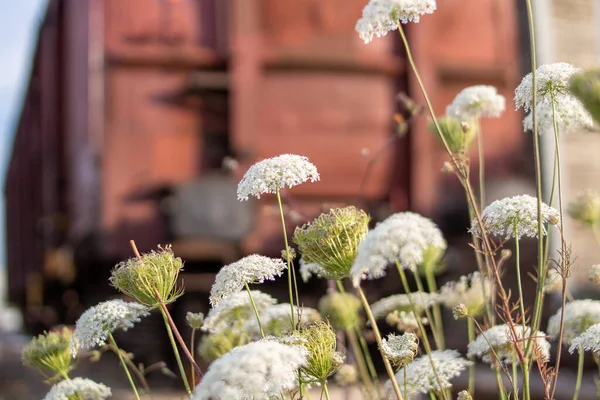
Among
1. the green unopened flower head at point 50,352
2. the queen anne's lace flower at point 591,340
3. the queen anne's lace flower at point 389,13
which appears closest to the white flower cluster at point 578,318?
the queen anne's lace flower at point 591,340

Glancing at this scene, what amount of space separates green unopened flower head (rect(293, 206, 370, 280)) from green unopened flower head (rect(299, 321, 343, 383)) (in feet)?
0.41

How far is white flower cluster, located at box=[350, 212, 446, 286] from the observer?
3.47 feet

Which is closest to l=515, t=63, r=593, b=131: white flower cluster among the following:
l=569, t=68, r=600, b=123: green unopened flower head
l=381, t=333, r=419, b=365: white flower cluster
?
l=569, t=68, r=600, b=123: green unopened flower head

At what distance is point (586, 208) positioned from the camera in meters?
1.80

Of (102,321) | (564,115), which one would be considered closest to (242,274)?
(102,321)

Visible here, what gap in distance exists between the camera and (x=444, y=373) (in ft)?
4.50

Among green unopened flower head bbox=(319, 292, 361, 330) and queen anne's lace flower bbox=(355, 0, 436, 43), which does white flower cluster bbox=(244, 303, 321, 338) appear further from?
queen anne's lace flower bbox=(355, 0, 436, 43)

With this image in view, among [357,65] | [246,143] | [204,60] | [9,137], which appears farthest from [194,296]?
[9,137]

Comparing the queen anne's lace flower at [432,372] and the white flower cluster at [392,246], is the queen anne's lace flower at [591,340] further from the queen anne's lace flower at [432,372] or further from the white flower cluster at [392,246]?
the white flower cluster at [392,246]

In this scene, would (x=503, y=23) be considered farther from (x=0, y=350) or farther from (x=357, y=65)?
(x=0, y=350)

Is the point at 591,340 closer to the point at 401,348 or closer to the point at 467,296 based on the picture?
the point at 401,348

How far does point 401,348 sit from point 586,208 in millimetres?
783

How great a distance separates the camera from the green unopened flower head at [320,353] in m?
1.17

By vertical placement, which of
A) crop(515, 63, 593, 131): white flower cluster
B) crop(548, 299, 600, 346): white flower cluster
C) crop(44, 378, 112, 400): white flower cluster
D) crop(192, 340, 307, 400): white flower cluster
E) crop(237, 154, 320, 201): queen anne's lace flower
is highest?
crop(515, 63, 593, 131): white flower cluster
